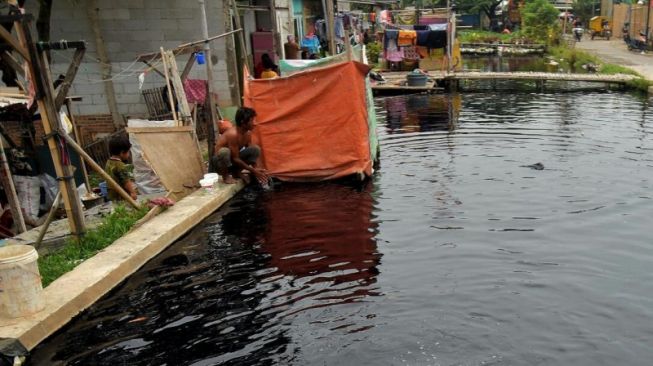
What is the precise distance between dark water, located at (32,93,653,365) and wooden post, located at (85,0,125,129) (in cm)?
597

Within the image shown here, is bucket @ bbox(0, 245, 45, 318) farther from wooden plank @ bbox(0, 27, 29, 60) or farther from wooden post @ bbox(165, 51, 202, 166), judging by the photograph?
wooden post @ bbox(165, 51, 202, 166)

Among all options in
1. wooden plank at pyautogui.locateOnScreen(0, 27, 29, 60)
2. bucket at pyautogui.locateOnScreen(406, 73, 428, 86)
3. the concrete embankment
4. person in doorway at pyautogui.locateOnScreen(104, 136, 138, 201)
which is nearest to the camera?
the concrete embankment

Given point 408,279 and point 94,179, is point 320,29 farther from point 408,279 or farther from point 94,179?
point 408,279

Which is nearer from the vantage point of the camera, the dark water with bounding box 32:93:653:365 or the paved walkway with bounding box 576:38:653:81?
the dark water with bounding box 32:93:653:365

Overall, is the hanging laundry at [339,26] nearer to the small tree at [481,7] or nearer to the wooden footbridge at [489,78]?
the wooden footbridge at [489,78]

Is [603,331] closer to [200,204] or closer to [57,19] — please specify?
[200,204]

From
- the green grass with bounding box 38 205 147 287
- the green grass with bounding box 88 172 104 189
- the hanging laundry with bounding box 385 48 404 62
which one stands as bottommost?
the green grass with bounding box 88 172 104 189

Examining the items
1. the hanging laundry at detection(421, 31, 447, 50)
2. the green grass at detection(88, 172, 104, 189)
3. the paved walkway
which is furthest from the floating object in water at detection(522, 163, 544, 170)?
the hanging laundry at detection(421, 31, 447, 50)

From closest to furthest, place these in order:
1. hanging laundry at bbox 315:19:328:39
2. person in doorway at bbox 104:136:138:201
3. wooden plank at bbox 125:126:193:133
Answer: person in doorway at bbox 104:136:138:201
wooden plank at bbox 125:126:193:133
hanging laundry at bbox 315:19:328:39

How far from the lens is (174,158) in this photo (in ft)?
32.6

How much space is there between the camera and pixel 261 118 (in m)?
11.1

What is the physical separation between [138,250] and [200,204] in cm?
201

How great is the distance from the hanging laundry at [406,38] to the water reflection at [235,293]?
21.5 metres

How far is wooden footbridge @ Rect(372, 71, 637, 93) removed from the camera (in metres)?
24.0
